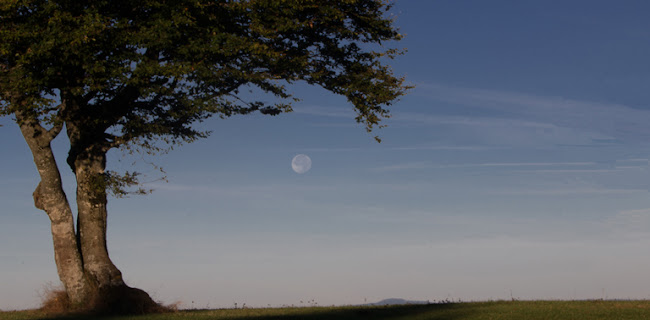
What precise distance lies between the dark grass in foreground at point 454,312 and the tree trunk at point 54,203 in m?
2.53

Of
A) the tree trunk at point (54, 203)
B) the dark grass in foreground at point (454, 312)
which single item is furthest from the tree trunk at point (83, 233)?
the dark grass in foreground at point (454, 312)

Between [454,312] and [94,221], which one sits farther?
[94,221]

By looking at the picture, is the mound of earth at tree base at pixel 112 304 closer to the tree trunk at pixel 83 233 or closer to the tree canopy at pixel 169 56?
the tree trunk at pixel 83 233

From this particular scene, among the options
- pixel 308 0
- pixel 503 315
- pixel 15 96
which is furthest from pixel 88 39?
pixel 503 315

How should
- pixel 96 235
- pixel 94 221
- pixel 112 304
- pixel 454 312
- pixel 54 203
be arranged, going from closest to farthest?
pixel 454 312 < pixel 112 304 < pixel 54 203 < pixel 96 235 < pixel 94 221

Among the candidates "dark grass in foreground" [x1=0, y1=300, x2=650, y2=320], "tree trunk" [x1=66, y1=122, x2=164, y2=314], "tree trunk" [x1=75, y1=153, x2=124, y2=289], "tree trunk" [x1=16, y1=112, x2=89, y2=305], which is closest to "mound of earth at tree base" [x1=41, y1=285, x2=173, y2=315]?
"tree trunk" [x1=66, y1=122, x2=164, y2=314]

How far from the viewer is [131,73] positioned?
27922 mm

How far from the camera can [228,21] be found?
29875 millimetres

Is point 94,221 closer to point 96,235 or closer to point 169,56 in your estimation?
point 96,235

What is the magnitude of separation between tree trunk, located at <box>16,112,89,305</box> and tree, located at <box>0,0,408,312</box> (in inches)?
1.8

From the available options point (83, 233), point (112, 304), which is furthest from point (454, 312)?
point (83, 233)

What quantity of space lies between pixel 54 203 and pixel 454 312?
18.8m

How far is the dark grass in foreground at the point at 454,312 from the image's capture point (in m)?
26.0

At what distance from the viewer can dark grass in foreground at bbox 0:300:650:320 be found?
1022 inches
